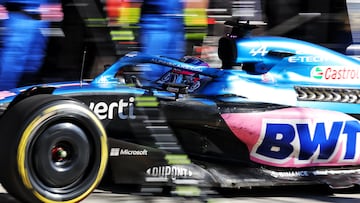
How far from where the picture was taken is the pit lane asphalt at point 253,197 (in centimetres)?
444

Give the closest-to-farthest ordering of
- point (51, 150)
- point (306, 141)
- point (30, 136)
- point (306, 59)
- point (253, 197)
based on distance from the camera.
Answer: point (30, 136) → point (51, 150) → point (306, 141) → point (253, 197) → point (306, 59)

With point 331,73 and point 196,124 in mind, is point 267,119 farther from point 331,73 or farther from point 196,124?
point 331,73

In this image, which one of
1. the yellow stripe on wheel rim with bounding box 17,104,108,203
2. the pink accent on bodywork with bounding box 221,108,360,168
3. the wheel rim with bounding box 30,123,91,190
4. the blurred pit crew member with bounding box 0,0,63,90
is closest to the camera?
the yellow stripe on wheel rim with bounding box 17,104,108,203

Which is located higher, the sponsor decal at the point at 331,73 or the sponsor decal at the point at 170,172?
the sponsor decal at the point at 331,73

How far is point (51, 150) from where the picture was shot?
3.89 m

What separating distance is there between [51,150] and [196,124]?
1237mm

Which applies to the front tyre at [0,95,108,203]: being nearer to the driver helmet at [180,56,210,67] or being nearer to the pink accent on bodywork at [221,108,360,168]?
the pink accent on bodywork at [221,108,360,168]

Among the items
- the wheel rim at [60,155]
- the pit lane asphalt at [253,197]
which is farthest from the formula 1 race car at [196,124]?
the pit lane asphalt at [253,197]

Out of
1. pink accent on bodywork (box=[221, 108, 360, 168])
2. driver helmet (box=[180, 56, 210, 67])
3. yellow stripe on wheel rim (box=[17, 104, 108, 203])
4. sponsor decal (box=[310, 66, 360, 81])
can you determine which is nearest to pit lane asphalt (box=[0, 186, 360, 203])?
pink accent on bodywork (box=[221, 108, 360, 168])

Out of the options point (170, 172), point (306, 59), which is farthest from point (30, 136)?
point (306, 59)

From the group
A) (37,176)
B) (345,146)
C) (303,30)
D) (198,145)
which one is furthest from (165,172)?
(303,30)

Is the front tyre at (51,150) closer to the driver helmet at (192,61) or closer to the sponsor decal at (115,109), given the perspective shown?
the sponsor decal at (115,109)

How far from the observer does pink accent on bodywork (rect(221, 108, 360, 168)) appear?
461 cm

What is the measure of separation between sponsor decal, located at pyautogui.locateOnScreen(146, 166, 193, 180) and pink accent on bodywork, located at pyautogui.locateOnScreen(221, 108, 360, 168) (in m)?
0.53
